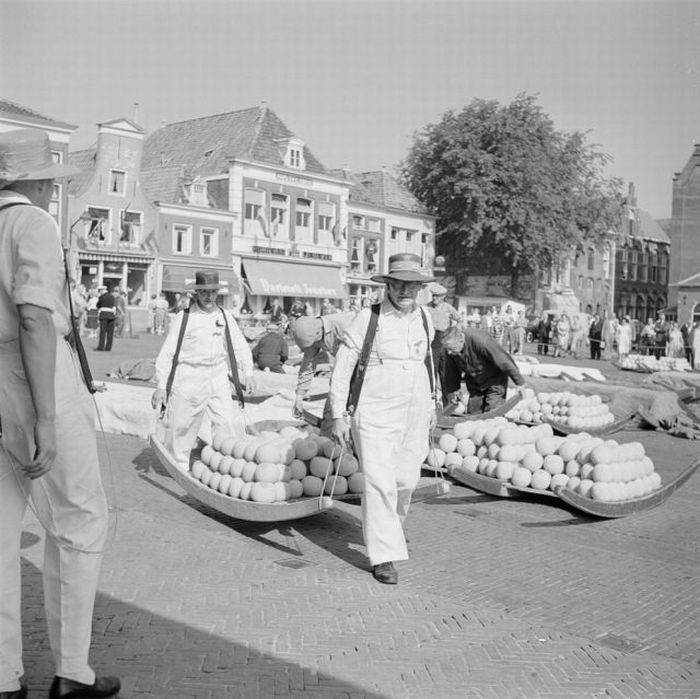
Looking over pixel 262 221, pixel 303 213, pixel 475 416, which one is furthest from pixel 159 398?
pixel 303 213

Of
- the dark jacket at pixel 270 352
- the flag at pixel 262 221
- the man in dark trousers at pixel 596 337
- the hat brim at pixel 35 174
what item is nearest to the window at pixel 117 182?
the flag at pixel 262 221

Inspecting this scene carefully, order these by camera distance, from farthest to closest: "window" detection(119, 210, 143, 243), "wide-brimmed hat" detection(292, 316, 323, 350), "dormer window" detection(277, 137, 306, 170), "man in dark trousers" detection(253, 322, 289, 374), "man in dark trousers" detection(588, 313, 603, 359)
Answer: "dormer window" detection(277, 137, 306, 170) < "window" detection(119, 210, 143, 243) < "man in dark trousers" detection(588, 313, 603, 359) < "man in dark trousers" detection(253, 322, 289, 374) < "wide-brimmed hat" detection(292, 316, 323, 350)

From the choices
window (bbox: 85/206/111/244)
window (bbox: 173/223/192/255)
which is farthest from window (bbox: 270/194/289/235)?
window (bbox: 85/206/111/244)

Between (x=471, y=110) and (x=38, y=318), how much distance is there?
174 ft

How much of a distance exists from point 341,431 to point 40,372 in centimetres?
257

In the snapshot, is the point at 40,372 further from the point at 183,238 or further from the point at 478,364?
the point at 183,238

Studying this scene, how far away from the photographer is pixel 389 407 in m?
5.41

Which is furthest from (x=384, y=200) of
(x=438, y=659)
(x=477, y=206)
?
(x=438, y=659)

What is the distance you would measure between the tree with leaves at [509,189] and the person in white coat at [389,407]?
157 ft

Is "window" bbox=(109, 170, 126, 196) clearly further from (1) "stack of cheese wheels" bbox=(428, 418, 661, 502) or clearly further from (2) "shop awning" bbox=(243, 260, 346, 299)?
(1) "stack of cheese wheels" bbox=(428, 418, 661, 502)

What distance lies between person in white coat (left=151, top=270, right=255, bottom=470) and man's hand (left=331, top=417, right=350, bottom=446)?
2345 mm

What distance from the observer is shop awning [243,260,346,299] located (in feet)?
153

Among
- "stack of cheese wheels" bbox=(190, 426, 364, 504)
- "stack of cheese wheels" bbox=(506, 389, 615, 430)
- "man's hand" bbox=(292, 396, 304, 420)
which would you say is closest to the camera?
"stack of cheese wheels" bbox=(190, 426, 364, 504)

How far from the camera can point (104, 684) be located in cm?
337
